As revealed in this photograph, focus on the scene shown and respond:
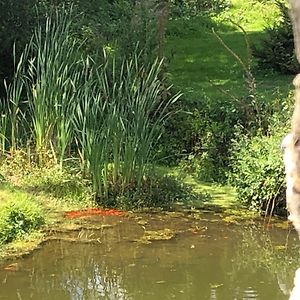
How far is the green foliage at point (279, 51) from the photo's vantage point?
12.5m

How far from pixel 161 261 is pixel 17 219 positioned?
1.39 m

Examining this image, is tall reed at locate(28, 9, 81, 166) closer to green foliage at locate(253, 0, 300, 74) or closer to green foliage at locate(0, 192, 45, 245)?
green foliage at locate(0, 192, 45, 245)

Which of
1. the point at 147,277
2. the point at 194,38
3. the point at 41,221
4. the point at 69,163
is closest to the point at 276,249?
the point at 147,277

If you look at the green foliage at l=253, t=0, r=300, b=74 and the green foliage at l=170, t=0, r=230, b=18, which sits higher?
the green foliage at l=253, t=0, r=300, b=74

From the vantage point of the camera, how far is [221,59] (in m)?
14.4

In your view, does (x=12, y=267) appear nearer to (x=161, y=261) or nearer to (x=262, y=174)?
(x=161, y=261)

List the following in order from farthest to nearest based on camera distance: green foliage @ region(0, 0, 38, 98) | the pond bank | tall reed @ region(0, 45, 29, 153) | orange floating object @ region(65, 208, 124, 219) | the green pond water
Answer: green foliage @ region(0, 0, 38, 98) → tall reed @ region(0, 45, 29, 153) → orange floating object @ region(65, 208, 124, 219) → the pond bank → the green pond water

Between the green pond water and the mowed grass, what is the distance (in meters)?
3.22

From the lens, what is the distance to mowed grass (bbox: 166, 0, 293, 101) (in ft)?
37.1

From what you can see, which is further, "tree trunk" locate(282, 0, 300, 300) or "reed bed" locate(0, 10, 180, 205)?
"reed bed" locate(0, 10, 180, 205)

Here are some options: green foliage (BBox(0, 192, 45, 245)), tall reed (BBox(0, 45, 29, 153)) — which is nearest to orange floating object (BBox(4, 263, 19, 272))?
green foliage (BBox(0, 192, 45, 245))

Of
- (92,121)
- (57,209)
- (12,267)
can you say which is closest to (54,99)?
(92,121)

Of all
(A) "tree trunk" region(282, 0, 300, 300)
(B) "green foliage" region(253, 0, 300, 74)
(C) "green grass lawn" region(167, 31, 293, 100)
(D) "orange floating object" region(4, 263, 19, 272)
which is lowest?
(C) "green grass lawn" region(167, 31, 293, 100)

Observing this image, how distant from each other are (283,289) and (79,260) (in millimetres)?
1662
